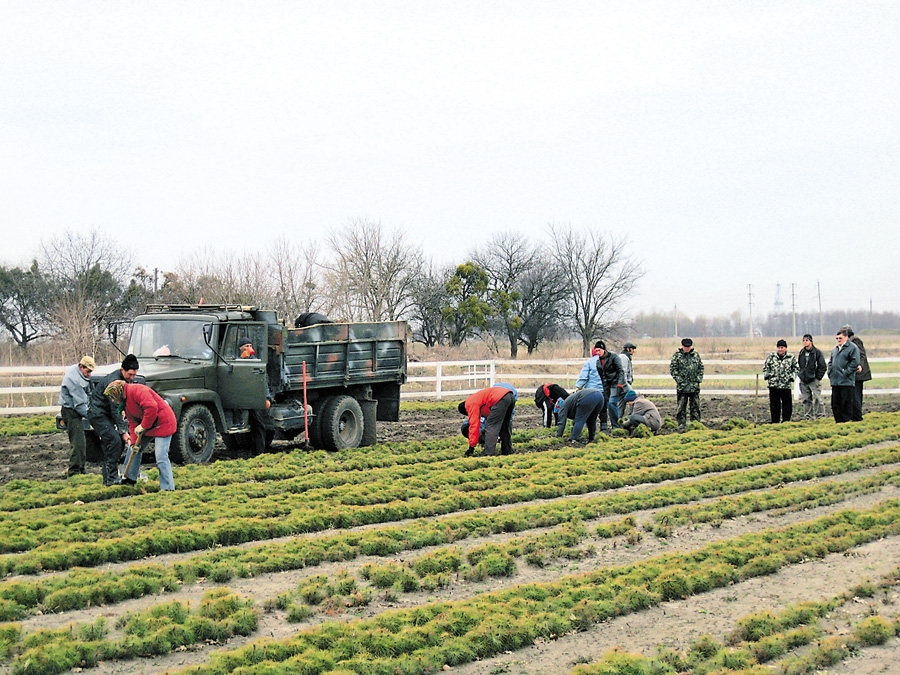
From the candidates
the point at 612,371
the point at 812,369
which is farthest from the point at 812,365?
the point at 612,371

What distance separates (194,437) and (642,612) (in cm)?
893

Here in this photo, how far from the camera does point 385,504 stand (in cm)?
998

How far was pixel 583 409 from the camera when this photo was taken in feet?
48.8

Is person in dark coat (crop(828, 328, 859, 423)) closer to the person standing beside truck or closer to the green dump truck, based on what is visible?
the green dump truck

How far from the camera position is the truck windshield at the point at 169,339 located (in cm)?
1398

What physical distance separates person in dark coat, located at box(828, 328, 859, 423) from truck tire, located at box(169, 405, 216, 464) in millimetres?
11550

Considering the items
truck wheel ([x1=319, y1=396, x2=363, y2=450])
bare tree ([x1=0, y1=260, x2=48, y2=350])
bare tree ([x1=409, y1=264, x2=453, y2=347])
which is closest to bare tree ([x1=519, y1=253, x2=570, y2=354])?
bare tree ([x1=409, y1=264, x2=453, y2=347])

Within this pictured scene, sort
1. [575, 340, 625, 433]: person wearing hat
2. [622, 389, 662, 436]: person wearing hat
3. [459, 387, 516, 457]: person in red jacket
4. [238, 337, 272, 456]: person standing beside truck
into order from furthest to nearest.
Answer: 1. [622, 389, 662, 436]: person wearing hat
2. [575, 340, 625, 433]: person wearing hat
3. [238, 337, 272, 456]: person standing beside truck
4. [459, 387, 516, 457]: person in red jacket

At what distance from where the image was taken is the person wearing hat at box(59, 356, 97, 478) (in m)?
12.0

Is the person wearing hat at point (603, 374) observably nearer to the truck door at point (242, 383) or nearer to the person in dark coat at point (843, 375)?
the person in dark coat at point (843, 375)

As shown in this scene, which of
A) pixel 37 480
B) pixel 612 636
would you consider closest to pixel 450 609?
pixel 612 636

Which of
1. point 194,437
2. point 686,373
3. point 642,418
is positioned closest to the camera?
point 194,437

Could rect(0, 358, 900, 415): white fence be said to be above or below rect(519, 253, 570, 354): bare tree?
below

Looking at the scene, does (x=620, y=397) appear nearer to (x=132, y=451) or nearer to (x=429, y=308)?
(x=132, y=451)
